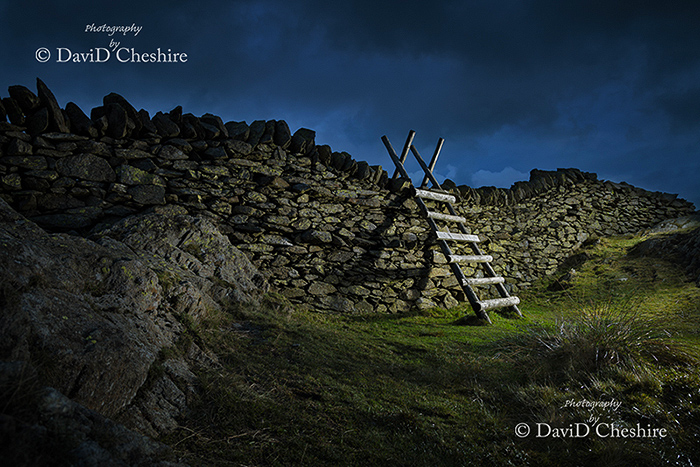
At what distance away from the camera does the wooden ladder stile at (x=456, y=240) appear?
5941 mm

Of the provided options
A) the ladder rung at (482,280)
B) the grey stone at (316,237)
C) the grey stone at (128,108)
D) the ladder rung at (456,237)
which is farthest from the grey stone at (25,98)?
the ladder rung at (482,280)

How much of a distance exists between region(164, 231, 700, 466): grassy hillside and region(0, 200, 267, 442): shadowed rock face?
213 mm

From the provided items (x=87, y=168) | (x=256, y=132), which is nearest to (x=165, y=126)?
(x=87, y=168)

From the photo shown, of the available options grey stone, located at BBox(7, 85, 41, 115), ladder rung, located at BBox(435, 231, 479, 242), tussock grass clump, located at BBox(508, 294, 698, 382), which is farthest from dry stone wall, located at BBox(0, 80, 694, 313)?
tussock grass clump, located at BBox(508, 294, 698, 382)

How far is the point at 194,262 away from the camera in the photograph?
4316 mm

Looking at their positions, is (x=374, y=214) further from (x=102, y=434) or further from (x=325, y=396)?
(x=102, y=434)

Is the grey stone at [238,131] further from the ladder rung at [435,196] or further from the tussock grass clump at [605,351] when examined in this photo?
the tussock grass clump at [605,351]

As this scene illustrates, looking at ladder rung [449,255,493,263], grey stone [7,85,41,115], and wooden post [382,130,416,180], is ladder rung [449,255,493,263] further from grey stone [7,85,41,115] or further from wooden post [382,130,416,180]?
grey stone [7,85,41,115]

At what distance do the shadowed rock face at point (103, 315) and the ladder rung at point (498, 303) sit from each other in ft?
14.2

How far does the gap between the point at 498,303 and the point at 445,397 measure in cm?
383

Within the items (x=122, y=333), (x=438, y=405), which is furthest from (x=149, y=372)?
(x=438, y=405)

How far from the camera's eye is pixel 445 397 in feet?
8.98

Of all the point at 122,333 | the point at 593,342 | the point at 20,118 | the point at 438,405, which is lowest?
the point at 438,405

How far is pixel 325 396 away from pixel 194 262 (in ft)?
9.19
